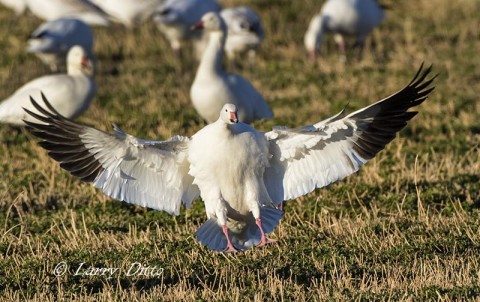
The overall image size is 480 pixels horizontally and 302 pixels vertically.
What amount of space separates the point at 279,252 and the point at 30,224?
2003mm

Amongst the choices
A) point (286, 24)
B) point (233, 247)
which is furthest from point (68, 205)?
point (286, 24)

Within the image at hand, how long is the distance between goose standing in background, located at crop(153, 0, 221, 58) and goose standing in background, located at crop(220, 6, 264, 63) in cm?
36

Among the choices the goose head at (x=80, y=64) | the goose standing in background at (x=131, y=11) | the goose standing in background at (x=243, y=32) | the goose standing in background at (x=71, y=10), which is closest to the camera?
the goose head at (x=80, y=64)

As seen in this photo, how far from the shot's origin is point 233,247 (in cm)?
614

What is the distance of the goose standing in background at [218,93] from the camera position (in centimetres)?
917

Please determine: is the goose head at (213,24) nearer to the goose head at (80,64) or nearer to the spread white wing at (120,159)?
the goose head at (80,64)

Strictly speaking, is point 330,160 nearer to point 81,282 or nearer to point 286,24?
point 81,282

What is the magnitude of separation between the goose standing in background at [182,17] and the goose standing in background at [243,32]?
36 centimetres

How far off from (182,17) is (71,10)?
65.3 inches

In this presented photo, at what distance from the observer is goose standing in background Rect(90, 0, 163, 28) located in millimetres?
14852

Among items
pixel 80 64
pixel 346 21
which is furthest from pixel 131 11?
pixel 80 64

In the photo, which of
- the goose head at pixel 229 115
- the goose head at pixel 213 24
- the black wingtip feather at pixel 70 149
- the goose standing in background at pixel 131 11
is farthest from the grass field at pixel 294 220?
the goose standing in background at pixel 131 11

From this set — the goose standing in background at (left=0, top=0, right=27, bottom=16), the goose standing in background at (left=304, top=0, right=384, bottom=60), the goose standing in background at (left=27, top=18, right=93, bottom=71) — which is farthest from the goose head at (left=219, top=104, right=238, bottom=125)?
the goose standing in background at (left=0, top=0, right=27, bottom=16)

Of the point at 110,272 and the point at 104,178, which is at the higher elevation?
the point at 104,178
